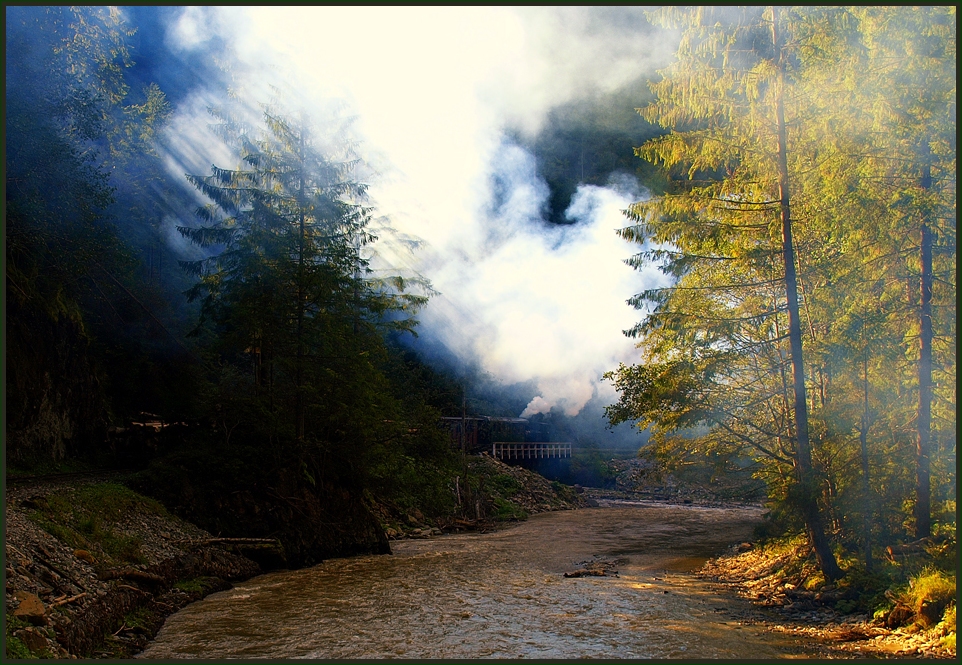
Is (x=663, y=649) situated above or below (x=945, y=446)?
below

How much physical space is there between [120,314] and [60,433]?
261 inches

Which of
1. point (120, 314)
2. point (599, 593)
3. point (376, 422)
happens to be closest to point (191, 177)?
point (120, 314)

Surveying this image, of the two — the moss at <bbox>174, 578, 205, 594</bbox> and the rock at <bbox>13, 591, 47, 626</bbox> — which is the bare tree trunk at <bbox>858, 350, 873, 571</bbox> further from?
the moss at <bbox>174, 578, 205, 594</bbox>

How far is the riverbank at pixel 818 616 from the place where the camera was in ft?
27.9

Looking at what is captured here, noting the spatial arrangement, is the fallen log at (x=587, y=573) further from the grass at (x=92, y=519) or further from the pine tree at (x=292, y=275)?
the grass at (x=92, y=519)

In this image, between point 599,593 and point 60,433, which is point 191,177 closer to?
point 60,433

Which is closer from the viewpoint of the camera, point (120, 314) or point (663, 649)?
point (663, 649)

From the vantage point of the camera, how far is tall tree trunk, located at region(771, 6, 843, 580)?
1178 centimetres

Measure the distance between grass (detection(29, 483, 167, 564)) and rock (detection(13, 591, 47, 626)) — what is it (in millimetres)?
2910

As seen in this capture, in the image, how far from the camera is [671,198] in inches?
533

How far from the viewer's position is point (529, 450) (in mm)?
47750

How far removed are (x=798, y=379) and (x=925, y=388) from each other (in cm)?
201

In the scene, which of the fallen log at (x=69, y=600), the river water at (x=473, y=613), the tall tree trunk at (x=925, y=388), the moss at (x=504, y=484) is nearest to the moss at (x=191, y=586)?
the river water at (x=473, y=613)

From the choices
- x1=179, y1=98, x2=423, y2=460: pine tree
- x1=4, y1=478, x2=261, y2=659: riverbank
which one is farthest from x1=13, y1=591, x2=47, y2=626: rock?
x1=179, y1=98, x2=423, y2=460: pine tree
